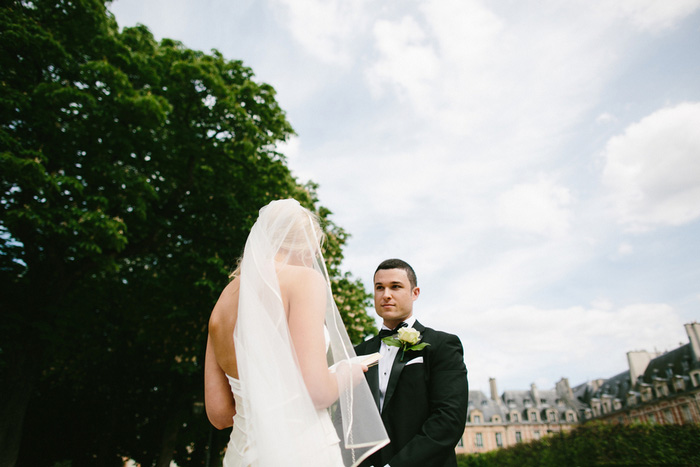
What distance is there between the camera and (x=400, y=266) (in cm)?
339

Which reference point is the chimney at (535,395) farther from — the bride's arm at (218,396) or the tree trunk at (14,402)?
the bride's arm at (218,396)

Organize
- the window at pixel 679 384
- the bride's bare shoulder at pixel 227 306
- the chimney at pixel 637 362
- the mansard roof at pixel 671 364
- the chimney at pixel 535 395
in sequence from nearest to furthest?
1. the bride's bare shoulder at pixel 227 306
2. the window at pixel 679 384
3. the mansard roof at pixel 671 364
4. the chimney at pixel 637 362
5. the chimney at pixel 535 395

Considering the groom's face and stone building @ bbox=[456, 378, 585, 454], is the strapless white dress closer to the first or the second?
the groom's face

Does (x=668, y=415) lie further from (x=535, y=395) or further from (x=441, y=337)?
(x=441, y=337)

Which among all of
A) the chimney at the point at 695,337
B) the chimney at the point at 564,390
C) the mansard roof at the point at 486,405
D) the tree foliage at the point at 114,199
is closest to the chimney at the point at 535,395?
the chimney at the point at 564,390

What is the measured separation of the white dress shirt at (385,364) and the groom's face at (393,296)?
88 millimetres

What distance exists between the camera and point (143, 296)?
47.5 feet

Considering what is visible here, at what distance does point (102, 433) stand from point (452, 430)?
22.2m

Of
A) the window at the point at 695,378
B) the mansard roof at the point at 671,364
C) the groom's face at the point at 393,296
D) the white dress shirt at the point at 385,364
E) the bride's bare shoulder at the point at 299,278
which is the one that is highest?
the mansard roof at the point at 671,364

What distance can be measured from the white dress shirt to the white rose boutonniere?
12 centimetres

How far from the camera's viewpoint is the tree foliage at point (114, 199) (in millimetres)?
10217

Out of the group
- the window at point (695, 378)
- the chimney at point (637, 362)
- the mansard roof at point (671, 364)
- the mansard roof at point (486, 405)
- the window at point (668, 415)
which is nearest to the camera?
the window at point (695, 378)

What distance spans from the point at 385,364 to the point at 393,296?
0.53m

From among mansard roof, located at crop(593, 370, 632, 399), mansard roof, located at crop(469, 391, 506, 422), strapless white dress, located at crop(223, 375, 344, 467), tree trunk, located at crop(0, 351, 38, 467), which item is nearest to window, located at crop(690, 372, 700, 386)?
mansard roof, located at crop(593, 370, 632, 399)
